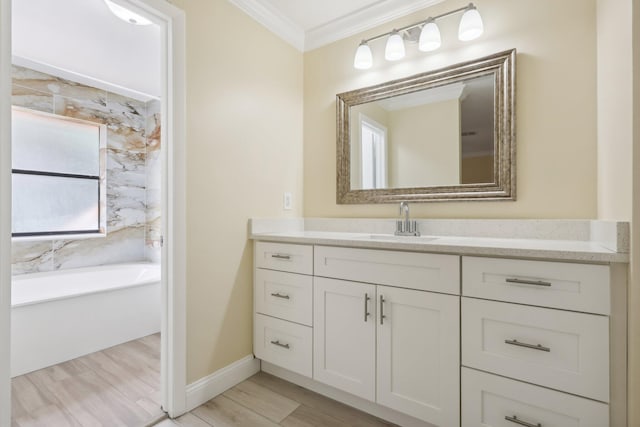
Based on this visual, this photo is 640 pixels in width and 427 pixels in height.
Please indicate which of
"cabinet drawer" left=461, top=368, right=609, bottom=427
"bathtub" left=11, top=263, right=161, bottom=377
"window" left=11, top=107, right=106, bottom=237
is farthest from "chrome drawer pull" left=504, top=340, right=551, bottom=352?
"window" left=11, top=107, right=106, bottom=237

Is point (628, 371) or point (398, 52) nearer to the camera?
point (628, 371)

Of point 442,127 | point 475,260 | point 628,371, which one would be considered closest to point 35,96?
point 442,127

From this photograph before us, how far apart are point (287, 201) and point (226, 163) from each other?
22.9 inches

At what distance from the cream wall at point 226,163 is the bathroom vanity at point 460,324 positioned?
0.22 metres

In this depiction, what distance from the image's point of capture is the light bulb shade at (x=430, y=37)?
1.76 m

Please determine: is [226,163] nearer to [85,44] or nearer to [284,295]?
[284,295]

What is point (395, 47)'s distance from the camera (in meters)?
1.88

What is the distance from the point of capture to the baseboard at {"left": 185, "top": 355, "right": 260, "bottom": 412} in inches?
63.1

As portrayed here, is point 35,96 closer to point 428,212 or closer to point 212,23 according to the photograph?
point 212,23

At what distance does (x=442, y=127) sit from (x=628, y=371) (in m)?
1.37

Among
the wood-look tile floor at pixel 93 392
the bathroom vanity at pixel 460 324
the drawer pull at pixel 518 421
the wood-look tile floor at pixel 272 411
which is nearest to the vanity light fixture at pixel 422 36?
the bathroom vanity at pixel 460 324

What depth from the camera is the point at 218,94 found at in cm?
176

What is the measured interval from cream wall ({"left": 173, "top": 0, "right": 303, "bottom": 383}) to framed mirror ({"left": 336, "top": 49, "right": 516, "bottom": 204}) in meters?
0.52

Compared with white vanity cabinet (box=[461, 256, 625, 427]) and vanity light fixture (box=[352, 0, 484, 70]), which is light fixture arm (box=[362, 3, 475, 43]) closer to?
vanity light fixture (box=[352, 0, 484, 70])
